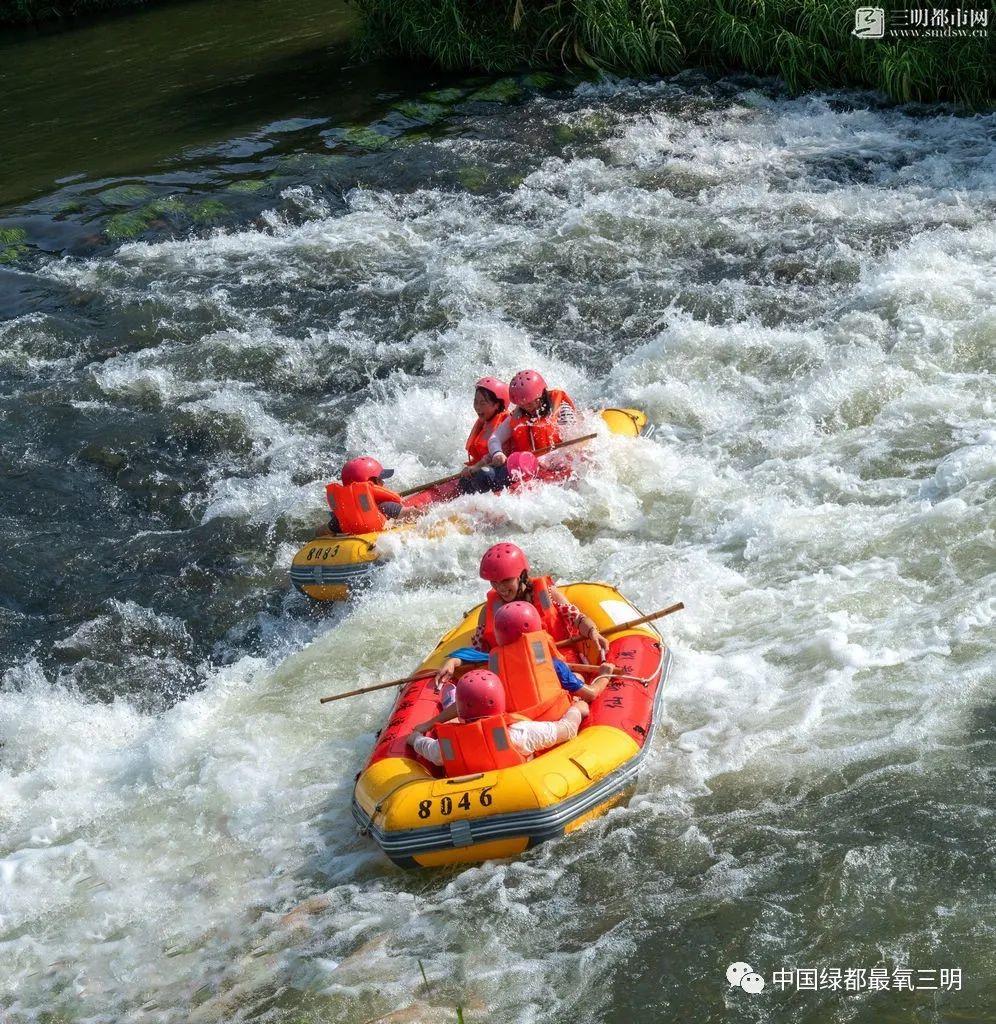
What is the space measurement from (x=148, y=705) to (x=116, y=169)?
10481 mm

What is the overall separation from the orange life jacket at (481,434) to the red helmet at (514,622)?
121 inches

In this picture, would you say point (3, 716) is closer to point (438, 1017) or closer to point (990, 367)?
point (438, 1017)

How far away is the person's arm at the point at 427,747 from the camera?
21.3 ft

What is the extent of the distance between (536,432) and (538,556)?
1141 mm

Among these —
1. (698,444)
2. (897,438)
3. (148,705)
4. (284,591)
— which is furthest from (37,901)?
(897,438)

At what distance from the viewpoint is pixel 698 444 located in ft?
32.6

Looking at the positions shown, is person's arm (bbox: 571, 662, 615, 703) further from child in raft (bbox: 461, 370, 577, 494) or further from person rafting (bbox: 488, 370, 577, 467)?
person rafting (bbox: 488, 370, 577, 467)

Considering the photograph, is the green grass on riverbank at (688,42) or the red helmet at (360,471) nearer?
the red helmet at (360,471)

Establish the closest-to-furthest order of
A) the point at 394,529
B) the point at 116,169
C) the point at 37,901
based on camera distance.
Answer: the point at 37,901, the point at 394,529, the point at 116,169

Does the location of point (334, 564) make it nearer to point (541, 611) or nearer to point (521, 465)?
point (521, 465)

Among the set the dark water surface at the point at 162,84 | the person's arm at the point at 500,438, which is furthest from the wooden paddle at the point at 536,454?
the dark water surface at the point at 162,84

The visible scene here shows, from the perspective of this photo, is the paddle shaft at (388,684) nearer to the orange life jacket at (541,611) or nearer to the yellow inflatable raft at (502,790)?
the yellow inflatable raft at (502,790)

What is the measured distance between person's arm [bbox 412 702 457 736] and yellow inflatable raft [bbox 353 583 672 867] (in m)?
0.12

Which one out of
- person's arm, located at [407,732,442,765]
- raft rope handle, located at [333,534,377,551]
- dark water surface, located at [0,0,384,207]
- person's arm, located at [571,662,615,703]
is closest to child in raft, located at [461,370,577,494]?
raft rope handle, located at [333,534,377,551]
